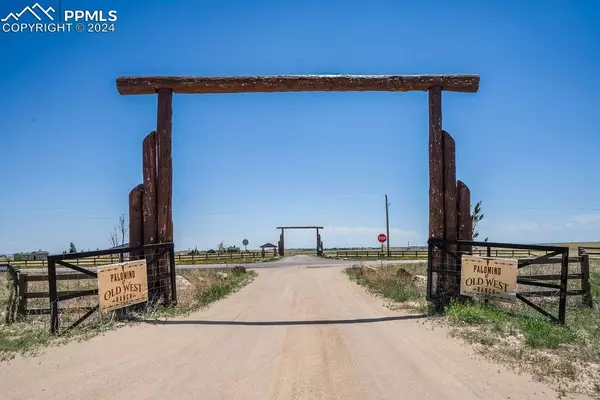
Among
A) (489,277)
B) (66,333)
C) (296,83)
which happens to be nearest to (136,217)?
(66,333)

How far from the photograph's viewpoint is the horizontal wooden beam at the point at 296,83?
34.7 ft

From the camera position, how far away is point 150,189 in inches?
406

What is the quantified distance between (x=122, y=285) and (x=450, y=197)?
7.22 meters

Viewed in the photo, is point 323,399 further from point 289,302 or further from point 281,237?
point 281,237

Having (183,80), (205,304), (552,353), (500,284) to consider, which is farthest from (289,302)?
(552,353)

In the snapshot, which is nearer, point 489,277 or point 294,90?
point 489,277

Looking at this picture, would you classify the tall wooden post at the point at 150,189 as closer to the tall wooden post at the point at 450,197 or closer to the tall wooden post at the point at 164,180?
the tall wooden post at the point at 164,180

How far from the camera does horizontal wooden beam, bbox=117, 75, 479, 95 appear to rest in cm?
1059

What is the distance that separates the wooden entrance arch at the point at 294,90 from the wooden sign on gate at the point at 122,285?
1.12 metres

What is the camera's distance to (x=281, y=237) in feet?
162

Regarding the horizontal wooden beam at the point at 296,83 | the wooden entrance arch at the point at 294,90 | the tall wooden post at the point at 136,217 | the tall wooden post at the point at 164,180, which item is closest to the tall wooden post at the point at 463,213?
the wooden entrance arch at the point at 294,90

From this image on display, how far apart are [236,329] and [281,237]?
41.5m

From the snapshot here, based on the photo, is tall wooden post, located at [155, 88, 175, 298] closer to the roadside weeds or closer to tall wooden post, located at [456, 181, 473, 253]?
the roadside weeds

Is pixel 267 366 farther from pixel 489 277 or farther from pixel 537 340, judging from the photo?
pixel 489 277
